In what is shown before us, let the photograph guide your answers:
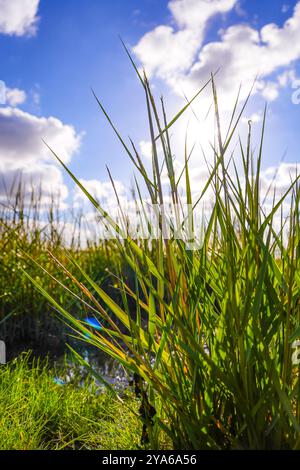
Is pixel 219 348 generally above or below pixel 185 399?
above

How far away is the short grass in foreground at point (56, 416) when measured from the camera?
1.46 metres

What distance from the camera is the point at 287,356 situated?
0.85 m

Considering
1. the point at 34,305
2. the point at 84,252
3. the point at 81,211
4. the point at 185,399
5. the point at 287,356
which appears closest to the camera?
the point at 287,356

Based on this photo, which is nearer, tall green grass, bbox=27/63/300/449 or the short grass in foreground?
tall green grass, bbox=27/63/300/449

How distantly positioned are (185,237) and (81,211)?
11.4 feet

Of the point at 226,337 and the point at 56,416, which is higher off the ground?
the point at 226,337

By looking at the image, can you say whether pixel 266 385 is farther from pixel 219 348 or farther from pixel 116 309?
pixel 116 309

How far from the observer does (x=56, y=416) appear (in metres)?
1.88

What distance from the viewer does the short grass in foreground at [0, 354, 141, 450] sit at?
1.46 meters

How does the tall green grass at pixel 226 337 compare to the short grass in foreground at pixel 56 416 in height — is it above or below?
above

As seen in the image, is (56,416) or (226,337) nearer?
(226,337)

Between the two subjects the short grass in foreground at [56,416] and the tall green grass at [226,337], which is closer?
the tall green grass at [226,337]

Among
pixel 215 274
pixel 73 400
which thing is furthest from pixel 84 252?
pixel 215 274

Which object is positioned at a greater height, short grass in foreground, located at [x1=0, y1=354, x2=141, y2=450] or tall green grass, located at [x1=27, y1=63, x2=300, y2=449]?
tall green grass, located at [x1=27, y1=63, x2=300, y2=449]
